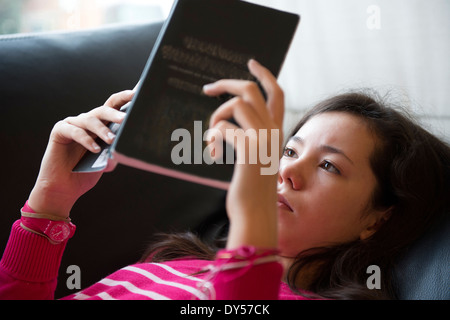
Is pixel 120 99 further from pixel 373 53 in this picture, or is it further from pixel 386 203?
pixel 373 53

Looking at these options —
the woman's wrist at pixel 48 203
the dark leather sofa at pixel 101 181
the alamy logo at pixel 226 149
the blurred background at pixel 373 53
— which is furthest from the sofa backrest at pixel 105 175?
the alamy logo at pixel 226 149

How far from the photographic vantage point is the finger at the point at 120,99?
88 cm

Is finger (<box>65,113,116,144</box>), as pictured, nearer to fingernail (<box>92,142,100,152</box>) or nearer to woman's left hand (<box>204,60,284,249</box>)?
fingernail (<box>92,142,100,152</box>)

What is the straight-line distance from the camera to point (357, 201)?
3.26 ft

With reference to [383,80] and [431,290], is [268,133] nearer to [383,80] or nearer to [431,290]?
[431,290]

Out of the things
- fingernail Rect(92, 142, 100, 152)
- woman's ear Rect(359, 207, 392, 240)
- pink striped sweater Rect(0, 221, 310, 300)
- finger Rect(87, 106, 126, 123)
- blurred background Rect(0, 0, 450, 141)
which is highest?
blurred background Rect(0, 0, 450, 141)

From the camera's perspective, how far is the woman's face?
0.95 metres

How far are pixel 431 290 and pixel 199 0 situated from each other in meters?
0.61

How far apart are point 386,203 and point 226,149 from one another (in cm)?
50

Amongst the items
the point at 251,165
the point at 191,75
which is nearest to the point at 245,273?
the point at 251,165

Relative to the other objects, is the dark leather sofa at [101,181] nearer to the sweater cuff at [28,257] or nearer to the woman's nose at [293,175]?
the sweater cuff at [28,257]

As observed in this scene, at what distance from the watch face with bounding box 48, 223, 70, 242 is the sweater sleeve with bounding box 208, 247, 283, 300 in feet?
1.18

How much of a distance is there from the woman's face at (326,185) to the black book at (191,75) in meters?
0.29

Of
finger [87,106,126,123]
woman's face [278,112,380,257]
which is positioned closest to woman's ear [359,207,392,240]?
woman's face [278,112,380,257]
